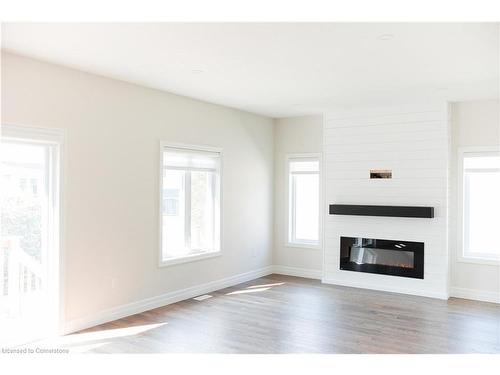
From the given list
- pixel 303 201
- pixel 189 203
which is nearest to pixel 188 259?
pixel 189 203

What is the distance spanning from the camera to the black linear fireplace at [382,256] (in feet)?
20.5

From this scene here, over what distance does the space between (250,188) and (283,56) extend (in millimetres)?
3372

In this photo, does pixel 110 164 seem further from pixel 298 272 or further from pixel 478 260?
pixel 478 260

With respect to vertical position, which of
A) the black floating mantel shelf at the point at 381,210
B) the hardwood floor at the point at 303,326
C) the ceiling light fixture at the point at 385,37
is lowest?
the hardwood floor at the point at 303,326

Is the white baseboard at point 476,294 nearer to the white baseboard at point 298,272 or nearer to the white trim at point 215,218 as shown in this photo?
the white baseboard at point 298,272

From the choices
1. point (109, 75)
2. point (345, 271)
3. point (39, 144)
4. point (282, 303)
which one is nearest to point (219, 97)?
point (109, 75)

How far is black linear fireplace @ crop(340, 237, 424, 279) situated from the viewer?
626 centimetres

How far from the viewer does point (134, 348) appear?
13.3ft

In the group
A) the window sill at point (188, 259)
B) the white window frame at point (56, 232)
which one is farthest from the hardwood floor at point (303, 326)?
the window sill at point (188, 259)

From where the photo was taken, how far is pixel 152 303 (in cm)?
543

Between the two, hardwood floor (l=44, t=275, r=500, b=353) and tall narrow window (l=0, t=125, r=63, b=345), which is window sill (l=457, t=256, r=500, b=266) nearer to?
hardwood floor (l=44, t=275, r=500, b=353)

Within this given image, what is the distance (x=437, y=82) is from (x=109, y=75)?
360cm

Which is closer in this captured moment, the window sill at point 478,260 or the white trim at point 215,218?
the white trim at point 215,218
